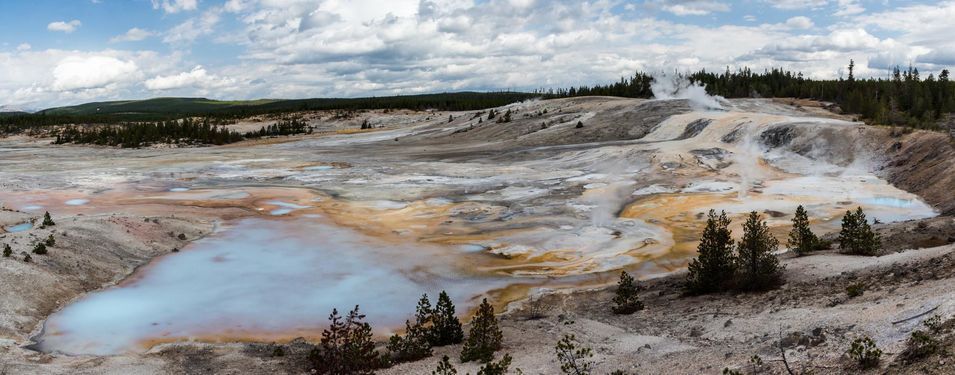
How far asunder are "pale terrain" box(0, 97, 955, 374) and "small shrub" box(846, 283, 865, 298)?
0.41 ft

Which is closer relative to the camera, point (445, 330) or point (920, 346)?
point (920, 346)

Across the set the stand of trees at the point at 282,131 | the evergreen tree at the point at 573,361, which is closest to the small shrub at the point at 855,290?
the evergreen tree at the point at 573,361

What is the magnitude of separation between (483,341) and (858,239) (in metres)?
9.09

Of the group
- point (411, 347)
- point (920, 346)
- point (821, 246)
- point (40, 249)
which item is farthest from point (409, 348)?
point (40, 249)

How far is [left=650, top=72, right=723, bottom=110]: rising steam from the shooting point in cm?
4769

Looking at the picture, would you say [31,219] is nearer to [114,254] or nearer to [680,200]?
[114,254]

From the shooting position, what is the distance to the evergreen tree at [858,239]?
13.8 meters

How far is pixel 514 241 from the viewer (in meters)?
19.7

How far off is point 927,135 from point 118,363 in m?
29.3

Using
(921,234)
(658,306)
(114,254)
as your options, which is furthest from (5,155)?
(921,234)

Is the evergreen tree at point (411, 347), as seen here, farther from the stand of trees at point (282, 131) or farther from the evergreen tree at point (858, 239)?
the stand of trees at point (282, 131)

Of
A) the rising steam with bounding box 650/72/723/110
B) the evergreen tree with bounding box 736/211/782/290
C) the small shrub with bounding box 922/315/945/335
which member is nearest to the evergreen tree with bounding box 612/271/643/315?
the evergreen tree with bounding box 736/211/782/290

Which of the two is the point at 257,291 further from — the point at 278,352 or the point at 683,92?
the point at 683,92

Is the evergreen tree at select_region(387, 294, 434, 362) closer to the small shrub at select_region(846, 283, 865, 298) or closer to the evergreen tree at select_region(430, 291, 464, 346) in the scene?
the evergreen tree at select_region(430, 291, 464, 346)
